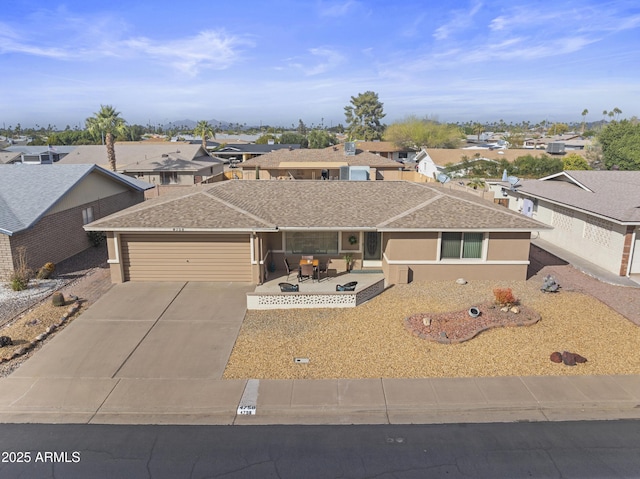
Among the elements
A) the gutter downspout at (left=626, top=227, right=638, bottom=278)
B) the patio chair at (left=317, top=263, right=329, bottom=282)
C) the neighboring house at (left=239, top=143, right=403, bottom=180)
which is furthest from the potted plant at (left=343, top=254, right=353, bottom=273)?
the neighboring house at (left=239, top=143, right=403, bottom=180)

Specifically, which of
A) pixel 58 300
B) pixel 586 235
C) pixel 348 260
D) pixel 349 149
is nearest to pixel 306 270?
pixel 348 260

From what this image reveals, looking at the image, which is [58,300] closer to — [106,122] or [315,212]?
[315,212]

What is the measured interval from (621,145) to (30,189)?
5187 cm

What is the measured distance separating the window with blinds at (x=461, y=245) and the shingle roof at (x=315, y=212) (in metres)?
0.57

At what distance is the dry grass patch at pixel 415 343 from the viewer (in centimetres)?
1163

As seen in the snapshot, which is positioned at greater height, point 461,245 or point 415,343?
point 461,245

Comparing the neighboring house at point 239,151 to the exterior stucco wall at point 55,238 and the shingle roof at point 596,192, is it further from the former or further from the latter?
the shingle roof at point 596,192

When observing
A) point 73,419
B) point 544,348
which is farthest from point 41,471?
point 544,348

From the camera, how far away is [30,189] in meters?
21.4

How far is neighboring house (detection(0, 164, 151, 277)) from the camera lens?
18.4m

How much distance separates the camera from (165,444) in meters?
8.79

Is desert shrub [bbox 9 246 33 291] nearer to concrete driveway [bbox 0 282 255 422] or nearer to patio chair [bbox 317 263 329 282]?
concrete driveway [bbox 0 282 255 422]

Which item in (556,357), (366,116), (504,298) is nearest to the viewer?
(556,357)

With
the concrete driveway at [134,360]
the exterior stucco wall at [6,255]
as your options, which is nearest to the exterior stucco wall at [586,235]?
the concrete driveway at [134,360]
